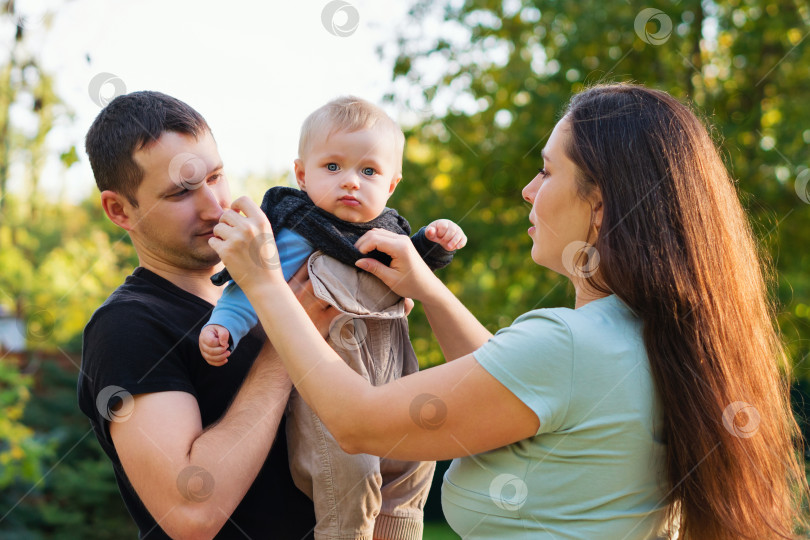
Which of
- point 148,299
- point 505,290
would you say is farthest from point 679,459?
point 505,290

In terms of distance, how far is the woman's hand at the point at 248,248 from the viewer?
5.53 ft

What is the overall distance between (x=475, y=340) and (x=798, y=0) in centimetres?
864

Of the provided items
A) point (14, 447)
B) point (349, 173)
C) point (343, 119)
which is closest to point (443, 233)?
point (349, 173)

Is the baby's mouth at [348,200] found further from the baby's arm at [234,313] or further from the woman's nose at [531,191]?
the woman's nose at [531,191]

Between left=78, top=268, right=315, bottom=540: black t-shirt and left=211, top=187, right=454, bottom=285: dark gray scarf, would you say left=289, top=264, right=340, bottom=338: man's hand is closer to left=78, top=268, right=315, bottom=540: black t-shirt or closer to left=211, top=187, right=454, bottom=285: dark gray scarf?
left=211, top=187, right=454, bottom=285: dark gray scarf

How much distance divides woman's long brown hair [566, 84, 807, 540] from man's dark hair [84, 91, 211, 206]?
1.15 meters

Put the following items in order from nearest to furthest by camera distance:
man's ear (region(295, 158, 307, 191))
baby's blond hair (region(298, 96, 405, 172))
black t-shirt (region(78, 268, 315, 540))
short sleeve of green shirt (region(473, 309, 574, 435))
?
short sleeve of green shirt (region(473, 309, 574, 435))
black t-shirt (region(78, 268, 315, 540))
baby's blond hair (region(298, 96, 405, 172))
man's ear (region(295, 158, 307, 191))

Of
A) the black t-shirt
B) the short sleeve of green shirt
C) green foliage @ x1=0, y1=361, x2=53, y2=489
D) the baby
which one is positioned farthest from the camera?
green foliage @ x1=0, y1=361, x2=53, y2=489

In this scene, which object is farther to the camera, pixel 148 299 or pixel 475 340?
pixel 475 340

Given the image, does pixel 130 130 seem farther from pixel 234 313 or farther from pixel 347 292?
pixel 347 292

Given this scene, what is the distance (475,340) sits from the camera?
2184 millimetres

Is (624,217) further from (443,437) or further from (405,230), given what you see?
(405,230)

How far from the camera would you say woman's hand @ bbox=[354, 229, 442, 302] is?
6.57 ft

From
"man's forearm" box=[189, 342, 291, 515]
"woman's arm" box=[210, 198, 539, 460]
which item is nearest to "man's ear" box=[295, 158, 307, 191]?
"man's forearm" box=[189, 342, 291, 515]
